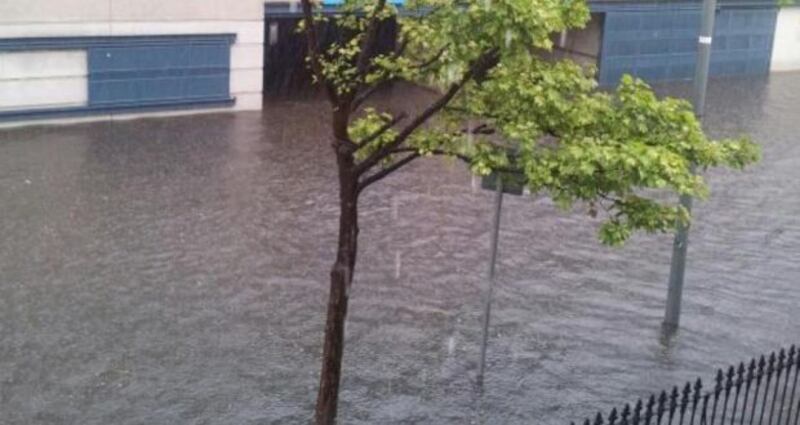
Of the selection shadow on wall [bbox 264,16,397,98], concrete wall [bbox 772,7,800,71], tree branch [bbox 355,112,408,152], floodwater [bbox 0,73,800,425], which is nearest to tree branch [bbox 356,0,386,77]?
tree branch [bbox 355,112,408,152]

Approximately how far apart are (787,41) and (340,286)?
1122 inches

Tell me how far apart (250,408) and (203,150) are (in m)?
10.1

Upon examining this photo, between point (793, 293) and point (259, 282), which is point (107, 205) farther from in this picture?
point (793, 293)

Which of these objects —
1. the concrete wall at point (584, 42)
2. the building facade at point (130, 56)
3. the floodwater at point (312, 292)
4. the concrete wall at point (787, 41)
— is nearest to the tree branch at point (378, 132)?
the floodwater at point (312, 292)

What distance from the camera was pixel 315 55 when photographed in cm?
770

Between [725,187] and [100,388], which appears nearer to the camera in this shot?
[100,388]

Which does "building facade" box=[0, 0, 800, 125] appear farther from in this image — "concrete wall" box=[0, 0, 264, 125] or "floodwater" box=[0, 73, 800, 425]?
"floodwater" box=[0, 73, 800, 425]

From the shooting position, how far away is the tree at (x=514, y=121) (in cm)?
672

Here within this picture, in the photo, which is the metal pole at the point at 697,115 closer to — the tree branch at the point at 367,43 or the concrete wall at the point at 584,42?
the tree branch at the point at 367,43

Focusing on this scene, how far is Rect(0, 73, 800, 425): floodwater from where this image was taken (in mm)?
9539

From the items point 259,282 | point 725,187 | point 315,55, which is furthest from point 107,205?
point 725,187

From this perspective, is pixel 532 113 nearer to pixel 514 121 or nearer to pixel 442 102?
pixel 514 121

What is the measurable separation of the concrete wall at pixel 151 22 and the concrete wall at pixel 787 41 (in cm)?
1794

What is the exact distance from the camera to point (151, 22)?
2022 centimetres
